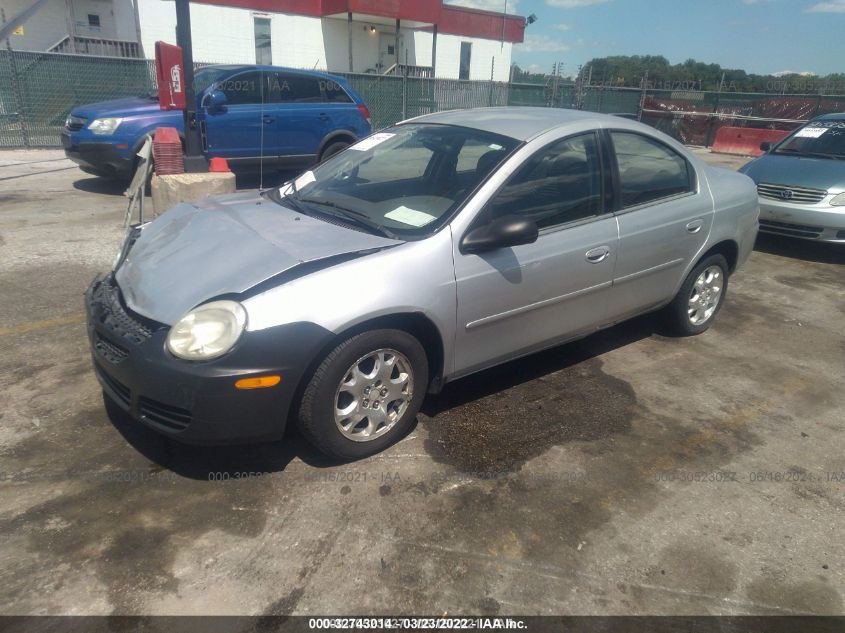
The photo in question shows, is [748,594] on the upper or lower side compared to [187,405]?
lower

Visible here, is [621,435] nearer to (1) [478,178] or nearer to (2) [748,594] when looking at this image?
(2) [748,594]

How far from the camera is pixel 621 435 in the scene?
3.49m

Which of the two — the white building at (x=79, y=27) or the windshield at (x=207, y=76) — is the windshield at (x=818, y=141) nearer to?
the windshield at (x=207, y=76)

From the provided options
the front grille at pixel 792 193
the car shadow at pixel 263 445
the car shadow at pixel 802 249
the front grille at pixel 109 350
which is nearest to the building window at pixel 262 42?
the car shadow at pixel 802 249

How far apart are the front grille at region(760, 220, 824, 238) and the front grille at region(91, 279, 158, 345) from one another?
282 inches

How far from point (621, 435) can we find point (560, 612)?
139cm

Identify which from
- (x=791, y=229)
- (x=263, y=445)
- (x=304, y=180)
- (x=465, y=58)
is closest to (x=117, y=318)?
(x=263, y=445)

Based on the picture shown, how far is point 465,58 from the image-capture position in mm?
31766

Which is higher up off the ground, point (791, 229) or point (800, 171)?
point (800, 171)

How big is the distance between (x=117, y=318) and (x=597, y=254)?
260cm

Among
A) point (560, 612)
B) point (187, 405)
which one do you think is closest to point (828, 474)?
point (560, 612)

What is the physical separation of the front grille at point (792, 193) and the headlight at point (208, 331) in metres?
6.93

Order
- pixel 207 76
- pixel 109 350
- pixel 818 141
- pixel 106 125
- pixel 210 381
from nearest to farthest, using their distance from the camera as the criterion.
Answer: pixel 210 381
pixel 109 350
pixel 818 141
pixel 106 125
pixel 207 76

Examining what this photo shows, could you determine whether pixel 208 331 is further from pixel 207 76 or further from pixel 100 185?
pixel 100 185
